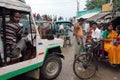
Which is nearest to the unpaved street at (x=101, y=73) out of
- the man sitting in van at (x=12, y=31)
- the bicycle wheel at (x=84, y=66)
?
the bicycle wheel at (x=84, y=66)

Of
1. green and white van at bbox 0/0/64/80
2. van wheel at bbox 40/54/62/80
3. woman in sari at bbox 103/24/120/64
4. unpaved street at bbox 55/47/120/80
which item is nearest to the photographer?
green and white van at bbox 0/0/64/80

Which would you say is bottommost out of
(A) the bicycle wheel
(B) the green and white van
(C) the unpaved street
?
(C) the unpaved street

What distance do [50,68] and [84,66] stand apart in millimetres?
1126

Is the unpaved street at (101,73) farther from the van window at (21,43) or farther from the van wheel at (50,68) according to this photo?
the van window at (21,43)

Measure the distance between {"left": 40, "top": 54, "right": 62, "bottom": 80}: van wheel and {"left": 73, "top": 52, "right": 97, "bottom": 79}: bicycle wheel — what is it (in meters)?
0.58

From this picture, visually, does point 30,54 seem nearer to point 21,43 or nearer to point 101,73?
point 21,43

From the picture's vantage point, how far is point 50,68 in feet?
19.7

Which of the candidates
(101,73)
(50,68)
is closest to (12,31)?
(50,68)

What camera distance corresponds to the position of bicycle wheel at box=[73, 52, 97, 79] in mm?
6277

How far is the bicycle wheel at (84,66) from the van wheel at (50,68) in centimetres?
58

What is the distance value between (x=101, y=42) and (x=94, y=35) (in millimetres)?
1569

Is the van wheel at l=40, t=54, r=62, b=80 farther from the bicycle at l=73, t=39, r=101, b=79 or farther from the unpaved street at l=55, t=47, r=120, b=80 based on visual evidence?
the bicycle at l=73, t=39, r=101, b=79

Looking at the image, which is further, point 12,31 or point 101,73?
point 101,73

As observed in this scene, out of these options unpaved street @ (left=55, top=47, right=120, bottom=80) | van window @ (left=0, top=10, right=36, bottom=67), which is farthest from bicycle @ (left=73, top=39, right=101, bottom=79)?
van window @ (left=0, top=10, right=36, bottom=67)
